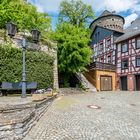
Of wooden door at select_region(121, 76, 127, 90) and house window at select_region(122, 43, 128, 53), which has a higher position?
house window at select_region(122, 43, 128, 53)

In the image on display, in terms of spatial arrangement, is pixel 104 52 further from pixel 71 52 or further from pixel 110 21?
pixel 71 52

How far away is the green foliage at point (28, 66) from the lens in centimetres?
1355

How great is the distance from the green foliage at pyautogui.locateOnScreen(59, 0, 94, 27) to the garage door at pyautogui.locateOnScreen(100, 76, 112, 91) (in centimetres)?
967

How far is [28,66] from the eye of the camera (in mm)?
14859

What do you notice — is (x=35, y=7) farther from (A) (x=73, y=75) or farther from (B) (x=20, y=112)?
(B) (x=20, y=112)

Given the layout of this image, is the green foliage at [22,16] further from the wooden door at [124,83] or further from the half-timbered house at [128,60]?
the wooden door at [124,83]

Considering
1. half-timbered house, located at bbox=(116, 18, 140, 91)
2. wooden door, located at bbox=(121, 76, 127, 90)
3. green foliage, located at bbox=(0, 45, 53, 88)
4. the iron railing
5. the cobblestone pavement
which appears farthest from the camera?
wooden door, located at bbox=(121, 76, 127, 90)

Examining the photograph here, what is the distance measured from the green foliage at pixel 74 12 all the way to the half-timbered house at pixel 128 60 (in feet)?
24.0

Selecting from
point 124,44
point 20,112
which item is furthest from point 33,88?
point 124,44

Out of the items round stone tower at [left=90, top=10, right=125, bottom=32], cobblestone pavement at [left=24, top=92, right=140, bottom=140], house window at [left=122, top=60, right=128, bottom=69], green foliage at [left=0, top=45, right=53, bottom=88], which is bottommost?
cobblestone pavement at [left=24, top=92, right=140, bottom=140]

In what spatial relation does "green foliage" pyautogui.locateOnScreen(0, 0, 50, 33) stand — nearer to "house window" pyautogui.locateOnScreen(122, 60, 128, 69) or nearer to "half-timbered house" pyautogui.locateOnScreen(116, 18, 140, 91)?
"half-timbered house" pyautogui.locateOnScreen(116, 18, 140, 91)

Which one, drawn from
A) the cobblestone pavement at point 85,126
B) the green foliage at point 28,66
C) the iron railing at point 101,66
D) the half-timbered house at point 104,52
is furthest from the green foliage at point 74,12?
the cobblestone pavement at point 85,126

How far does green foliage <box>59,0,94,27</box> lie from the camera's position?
30859mm

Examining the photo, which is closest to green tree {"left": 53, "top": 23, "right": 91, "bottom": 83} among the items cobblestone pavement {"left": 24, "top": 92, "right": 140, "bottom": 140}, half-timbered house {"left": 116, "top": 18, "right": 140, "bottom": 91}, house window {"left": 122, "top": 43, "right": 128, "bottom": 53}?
half-timbered house {"left": 116, "top": 18, "right": 140, "bottom": 91}
